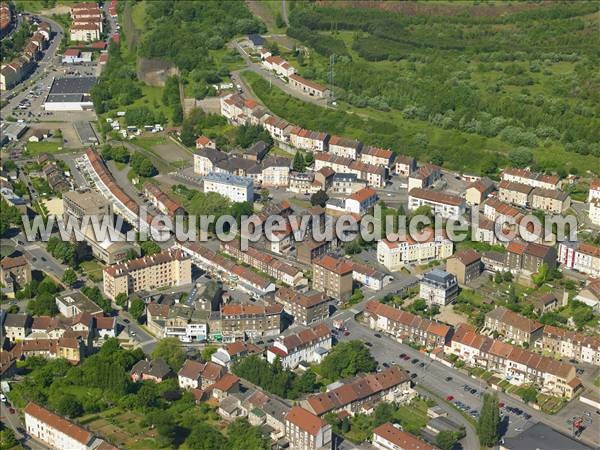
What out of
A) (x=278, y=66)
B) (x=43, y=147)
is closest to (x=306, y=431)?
(x=43, y=147)

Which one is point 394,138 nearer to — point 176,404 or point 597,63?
point 597,63

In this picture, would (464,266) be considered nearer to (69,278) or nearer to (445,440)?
(445,440)

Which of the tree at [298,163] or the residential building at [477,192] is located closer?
the residential building at [477,192]

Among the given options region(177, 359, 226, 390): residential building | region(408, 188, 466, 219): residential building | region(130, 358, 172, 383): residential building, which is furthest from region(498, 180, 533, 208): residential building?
region(130, 358, 172, 383): residential building

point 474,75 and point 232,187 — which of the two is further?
point 474,75

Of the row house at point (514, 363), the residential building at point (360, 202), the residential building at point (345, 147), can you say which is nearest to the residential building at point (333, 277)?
the row house at point (514, 363)

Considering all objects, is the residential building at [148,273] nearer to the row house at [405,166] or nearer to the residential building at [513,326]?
the residential building at [513,326]
